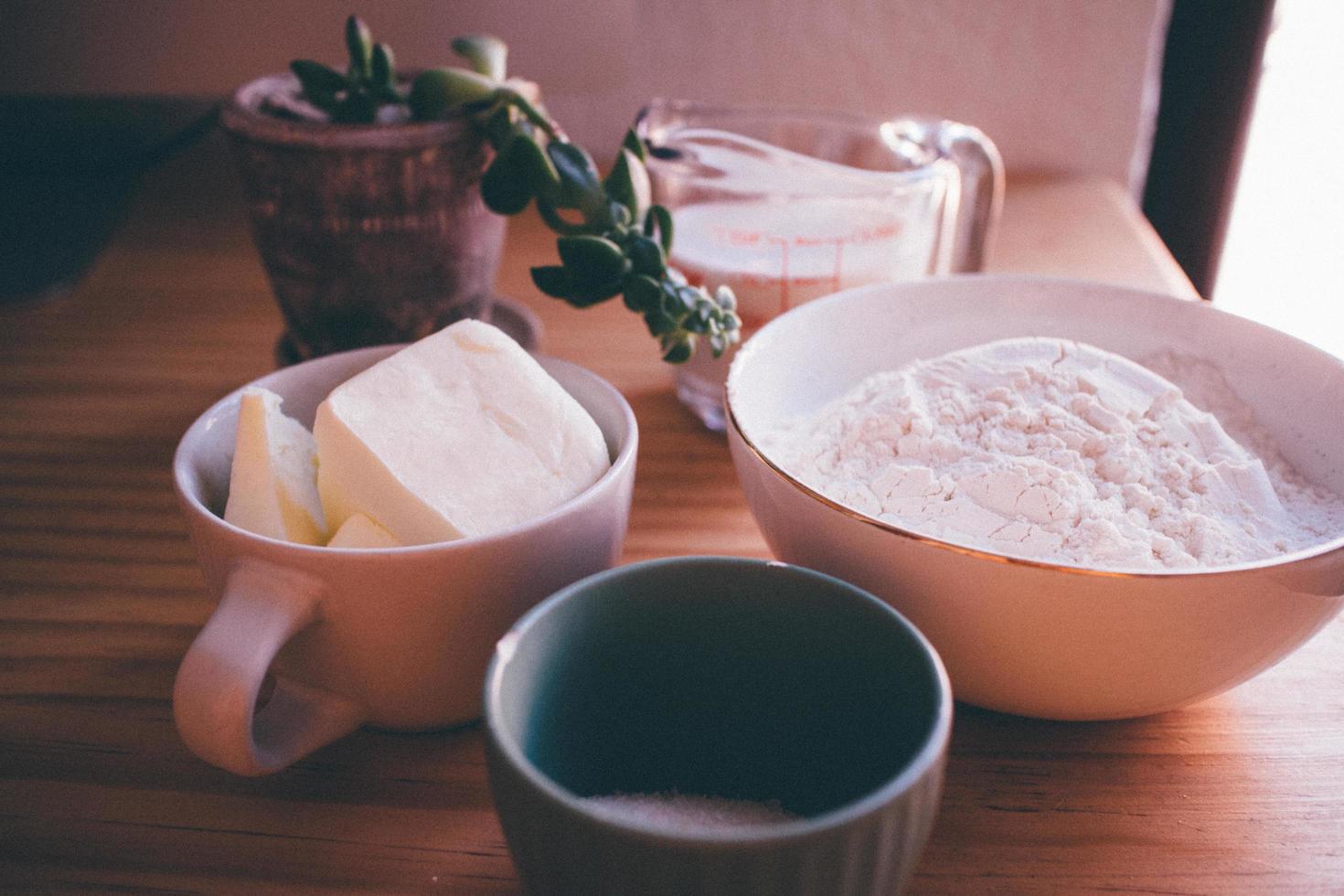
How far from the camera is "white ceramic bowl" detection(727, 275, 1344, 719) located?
304 mm

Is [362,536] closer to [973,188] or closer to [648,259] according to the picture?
[648,259]

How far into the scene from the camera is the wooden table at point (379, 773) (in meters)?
0.32

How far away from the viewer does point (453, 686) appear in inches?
13.7

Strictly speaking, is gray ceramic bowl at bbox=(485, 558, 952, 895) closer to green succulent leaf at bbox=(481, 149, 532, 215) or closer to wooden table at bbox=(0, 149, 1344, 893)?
wooden table at bbox=(0, 149, 1344, 893)

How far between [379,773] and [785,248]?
344mm

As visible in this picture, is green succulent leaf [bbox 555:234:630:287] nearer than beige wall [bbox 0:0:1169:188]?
Yes

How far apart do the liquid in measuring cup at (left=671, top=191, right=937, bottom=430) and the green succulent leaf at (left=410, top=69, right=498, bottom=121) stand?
5.0 inches

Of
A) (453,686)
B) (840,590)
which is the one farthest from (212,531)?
(840,590)

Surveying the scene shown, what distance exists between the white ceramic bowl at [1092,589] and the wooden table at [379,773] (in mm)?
33

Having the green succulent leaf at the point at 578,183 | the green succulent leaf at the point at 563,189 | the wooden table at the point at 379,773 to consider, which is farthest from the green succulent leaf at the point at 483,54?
the wooden table at the point at 379,773

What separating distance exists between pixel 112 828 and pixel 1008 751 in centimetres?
31

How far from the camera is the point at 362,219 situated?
1.79ft

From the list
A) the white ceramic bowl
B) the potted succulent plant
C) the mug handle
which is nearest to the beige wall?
the potted succulent plant

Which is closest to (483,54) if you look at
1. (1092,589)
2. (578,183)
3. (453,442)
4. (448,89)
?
(448,89)
